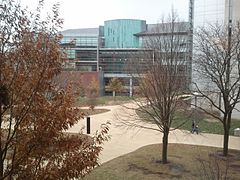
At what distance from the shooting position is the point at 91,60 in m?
73.8

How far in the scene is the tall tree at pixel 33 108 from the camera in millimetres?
5438

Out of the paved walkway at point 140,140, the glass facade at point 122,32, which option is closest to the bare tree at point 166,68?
the paved walkway at point 140,140

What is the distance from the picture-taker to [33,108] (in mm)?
5566

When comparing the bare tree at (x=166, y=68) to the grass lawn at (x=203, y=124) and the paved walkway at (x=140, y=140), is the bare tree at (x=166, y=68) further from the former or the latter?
the grass lawn at (x=203, y=124)

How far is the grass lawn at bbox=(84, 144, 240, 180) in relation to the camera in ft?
45.6

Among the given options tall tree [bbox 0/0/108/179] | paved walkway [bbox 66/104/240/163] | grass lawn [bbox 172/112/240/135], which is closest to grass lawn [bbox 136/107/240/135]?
grass lawn [bbox 172/112/240/135]

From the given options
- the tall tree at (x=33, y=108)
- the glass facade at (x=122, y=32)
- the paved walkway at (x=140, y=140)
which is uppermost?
the glass facade at (x=122, y=32)

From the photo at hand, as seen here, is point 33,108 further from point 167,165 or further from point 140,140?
point 140,140

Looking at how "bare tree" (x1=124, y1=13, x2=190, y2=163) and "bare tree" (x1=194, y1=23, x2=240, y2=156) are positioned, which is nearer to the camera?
"bare tree" (x1=124, y1=13, x2=190, y2=163)

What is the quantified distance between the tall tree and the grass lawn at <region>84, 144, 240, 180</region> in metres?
7.52

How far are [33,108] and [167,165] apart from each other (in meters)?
11.1

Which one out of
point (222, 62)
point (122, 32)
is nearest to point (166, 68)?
point (222, 62)

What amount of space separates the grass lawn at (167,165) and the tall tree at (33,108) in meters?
7.52

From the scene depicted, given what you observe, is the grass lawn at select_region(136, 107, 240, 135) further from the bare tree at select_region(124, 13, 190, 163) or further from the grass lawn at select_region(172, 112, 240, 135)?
the bare tree at select_region(124, 13, 190, 163)
